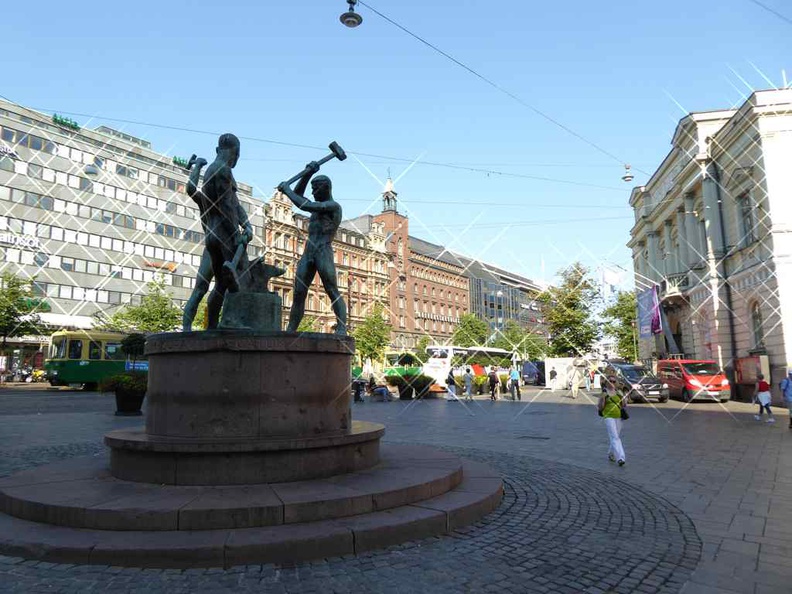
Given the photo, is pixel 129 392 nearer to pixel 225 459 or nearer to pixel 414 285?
pixel 225 459

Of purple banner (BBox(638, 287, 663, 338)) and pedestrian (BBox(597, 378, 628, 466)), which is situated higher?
purple banner (BBox(638, 287, 663, 338))

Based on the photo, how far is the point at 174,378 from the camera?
21.9ft

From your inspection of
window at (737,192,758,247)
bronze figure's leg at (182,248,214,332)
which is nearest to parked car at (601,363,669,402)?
window at (737,192,758,247)

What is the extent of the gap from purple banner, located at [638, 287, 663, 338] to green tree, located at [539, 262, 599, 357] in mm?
3906


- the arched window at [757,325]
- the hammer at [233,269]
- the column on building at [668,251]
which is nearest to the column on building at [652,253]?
the column on building at [668,251]

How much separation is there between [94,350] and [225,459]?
107ft

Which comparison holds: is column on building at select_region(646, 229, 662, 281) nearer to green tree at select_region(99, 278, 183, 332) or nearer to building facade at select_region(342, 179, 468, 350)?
building facade at select_region(342, 179, 468, 350)

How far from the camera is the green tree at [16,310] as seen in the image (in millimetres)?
36281

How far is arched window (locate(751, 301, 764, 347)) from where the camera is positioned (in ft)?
89.6

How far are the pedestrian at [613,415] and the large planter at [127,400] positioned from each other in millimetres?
15090

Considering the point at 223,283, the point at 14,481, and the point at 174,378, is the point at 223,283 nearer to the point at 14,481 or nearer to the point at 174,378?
the point at 174,378

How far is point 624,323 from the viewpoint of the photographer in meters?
70.1

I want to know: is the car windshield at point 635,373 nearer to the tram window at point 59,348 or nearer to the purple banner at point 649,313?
the purple banner at point 649,313

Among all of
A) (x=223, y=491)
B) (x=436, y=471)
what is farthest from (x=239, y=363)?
(x=436, y=471)
